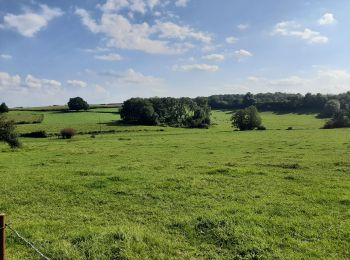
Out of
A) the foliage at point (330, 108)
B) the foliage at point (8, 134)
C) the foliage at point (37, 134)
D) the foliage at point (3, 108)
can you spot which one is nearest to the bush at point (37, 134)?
the foliage at point (37, 134)

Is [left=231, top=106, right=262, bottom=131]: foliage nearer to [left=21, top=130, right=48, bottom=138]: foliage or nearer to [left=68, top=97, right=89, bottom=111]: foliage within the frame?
[left=21, top=130, right=48, bottom=138]: foliage

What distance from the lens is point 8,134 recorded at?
55.0 m

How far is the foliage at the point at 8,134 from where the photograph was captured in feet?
180

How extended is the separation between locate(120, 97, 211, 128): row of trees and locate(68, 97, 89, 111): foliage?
121 ft

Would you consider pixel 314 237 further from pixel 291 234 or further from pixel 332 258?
pixel 332 258

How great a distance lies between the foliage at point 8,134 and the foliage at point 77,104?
11392 cm

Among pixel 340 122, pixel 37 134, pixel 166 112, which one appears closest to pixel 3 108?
pixel 166 112

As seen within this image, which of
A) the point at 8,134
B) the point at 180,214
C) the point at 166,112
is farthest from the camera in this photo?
the point at 166,112

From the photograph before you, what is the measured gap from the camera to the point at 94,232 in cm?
1221

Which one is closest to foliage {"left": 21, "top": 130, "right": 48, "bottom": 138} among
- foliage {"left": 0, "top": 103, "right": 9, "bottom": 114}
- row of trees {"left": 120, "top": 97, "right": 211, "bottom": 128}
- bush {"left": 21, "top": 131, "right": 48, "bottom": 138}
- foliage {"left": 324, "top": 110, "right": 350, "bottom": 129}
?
bush {"left": 21, "top": 131, "right": 48, "bottom": 138}

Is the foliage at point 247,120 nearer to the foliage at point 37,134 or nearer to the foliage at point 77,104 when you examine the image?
the foliage at point 37,134

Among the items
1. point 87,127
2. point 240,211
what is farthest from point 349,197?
point 87,127

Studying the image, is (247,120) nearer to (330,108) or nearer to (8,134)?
(330,108)

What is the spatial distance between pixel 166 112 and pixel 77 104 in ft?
157
